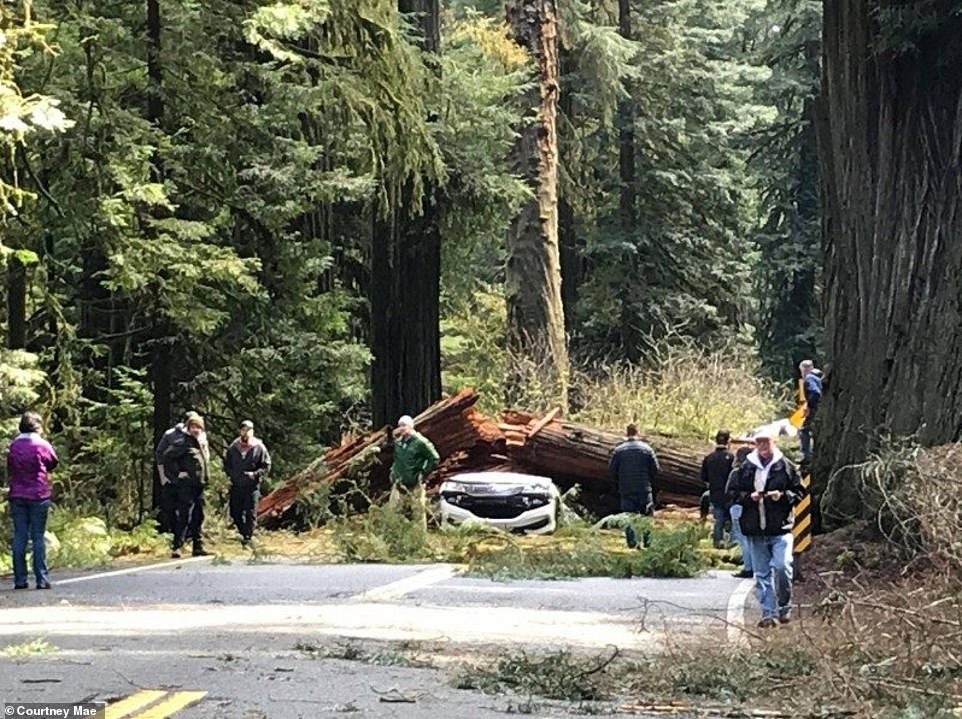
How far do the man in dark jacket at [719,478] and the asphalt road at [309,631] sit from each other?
292cm

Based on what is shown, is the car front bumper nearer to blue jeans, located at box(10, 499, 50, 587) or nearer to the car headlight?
the car headlight

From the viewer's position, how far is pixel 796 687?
9.27 meters

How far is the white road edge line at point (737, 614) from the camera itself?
441 inches

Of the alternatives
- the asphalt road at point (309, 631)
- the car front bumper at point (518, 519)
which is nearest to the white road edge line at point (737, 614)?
the asphalt road at point (309, 631)

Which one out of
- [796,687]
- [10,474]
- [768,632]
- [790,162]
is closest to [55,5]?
[10,474]

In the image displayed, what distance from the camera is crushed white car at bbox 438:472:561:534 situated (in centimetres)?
2212

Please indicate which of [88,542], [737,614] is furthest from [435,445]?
[737,614]

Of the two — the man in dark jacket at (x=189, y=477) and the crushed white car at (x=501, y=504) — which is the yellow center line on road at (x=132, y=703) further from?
the crushed white car at (x=501, y=504)

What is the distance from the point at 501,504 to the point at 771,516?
374 inches

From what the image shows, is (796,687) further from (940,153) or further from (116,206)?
(116,206)

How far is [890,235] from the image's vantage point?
1648 centimetres

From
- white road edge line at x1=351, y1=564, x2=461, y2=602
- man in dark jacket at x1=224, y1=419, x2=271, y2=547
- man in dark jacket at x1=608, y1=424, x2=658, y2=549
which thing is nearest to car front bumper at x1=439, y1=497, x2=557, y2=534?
man in dark jacket at x1=608, y1=424, x2=658, y2=549

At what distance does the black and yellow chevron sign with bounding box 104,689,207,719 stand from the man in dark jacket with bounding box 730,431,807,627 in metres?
6.00

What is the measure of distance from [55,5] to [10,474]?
27.6 ft
